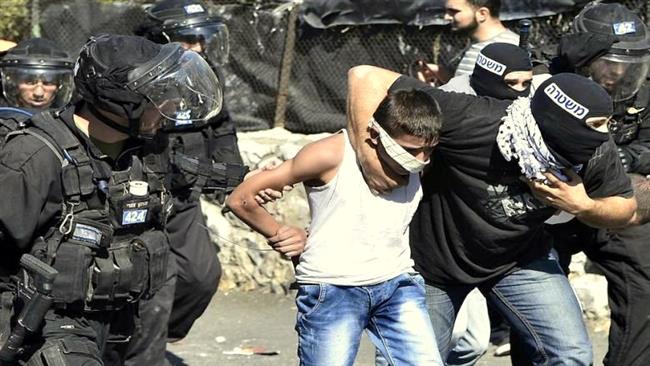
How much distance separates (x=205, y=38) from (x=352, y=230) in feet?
8.93

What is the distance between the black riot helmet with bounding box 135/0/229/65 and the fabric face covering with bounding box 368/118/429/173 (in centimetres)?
269

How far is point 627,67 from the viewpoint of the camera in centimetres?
544

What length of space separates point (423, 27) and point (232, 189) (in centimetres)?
362

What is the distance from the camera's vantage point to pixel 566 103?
171 inches

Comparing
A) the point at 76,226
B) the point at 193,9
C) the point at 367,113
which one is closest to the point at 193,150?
the point at 193,9

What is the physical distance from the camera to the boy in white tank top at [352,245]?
14.5 ft

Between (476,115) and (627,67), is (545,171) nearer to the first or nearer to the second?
(476,115)

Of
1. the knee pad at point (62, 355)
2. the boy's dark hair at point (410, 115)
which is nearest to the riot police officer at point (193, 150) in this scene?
the knee pad at point (62, 355)

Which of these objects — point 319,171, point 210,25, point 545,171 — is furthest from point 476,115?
point 210,25

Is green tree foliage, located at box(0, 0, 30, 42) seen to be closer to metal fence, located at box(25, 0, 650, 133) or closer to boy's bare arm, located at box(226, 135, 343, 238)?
metal fence, located at box(25, 0, 650, 133)

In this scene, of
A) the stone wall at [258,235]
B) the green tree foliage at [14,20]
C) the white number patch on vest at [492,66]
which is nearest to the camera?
the white number patch on vest at [492,66]

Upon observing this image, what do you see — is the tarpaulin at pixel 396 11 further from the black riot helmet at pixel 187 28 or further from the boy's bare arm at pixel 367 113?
the boy's bare arm at pixel 367 113

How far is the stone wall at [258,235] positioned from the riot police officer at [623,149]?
10.1ft

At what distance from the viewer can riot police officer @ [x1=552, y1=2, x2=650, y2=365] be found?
214 inches
